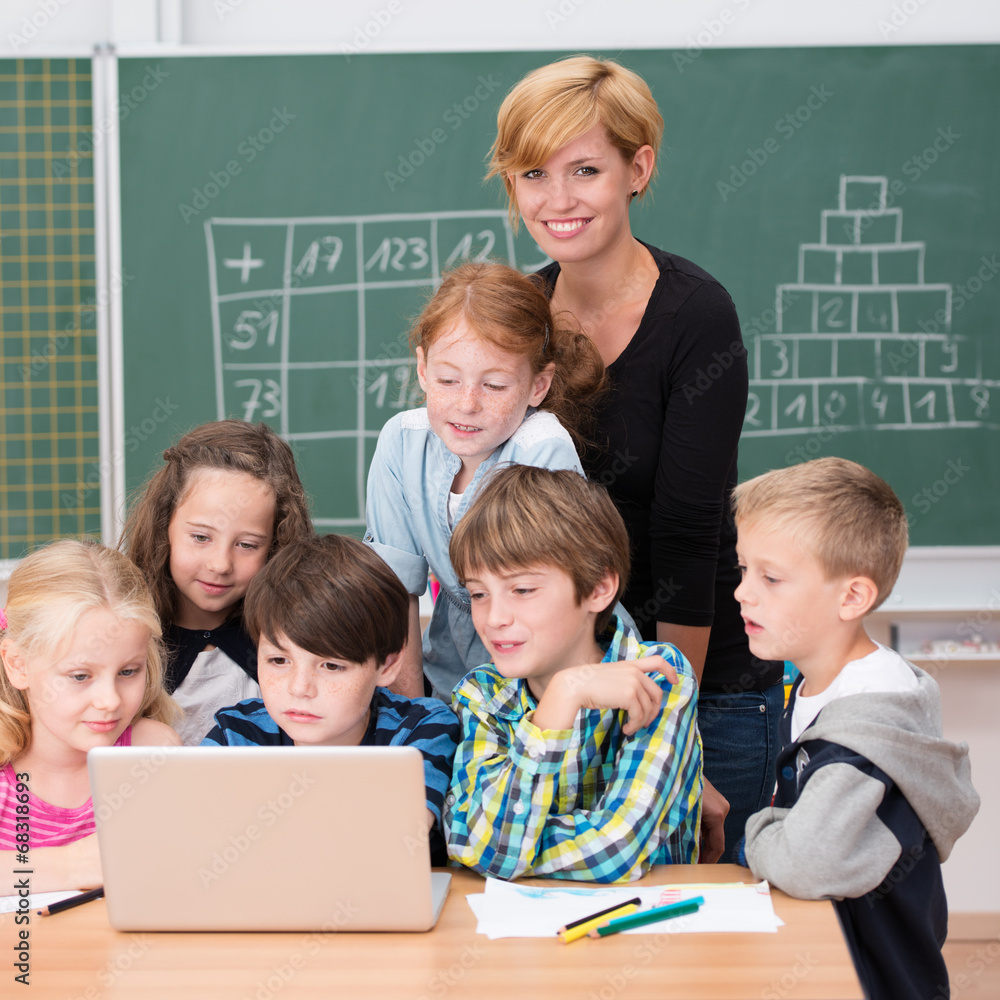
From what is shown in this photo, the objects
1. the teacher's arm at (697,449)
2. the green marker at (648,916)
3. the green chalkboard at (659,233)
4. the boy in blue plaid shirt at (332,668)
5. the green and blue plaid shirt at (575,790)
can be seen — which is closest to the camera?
the green marker at (648,916)

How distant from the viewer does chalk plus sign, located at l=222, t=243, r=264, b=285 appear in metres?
2.80

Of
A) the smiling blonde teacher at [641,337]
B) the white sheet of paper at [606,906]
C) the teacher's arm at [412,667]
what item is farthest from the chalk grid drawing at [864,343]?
the white sheet of paper at [606,906]

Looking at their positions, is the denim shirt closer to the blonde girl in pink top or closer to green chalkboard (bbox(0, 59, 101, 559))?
the blonde girl in pink top

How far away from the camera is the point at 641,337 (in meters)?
1.70

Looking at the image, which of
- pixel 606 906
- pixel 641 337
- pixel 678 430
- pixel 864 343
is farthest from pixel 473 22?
pixel 606 906

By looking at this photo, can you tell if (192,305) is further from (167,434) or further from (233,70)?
(233,70)

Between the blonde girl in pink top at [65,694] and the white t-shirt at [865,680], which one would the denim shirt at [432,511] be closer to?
the blonde girl in pink top at [65,694]

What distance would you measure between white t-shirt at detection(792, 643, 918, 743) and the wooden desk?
278 mm

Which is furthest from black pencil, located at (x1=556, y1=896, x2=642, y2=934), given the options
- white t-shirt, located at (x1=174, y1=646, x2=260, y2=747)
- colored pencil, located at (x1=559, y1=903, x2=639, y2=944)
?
white t-shirt, located at (x1=174, y1=646, x2=260, y2=747)

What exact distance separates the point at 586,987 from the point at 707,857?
2.30 ft

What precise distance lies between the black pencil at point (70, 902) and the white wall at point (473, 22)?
2.25 m

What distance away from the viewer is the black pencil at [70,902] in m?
1.19

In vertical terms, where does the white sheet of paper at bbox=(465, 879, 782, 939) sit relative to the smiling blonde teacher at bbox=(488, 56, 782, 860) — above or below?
below

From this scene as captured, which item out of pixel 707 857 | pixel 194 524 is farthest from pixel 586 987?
pixel 194 524
